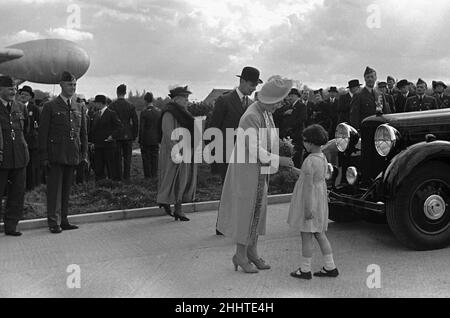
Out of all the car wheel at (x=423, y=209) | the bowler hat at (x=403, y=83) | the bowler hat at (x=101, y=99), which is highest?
the bowler hat at (x=403, y=83)

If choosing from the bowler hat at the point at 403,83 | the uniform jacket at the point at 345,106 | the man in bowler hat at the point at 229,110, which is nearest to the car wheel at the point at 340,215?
the man in bowler hat at the point at 229,110

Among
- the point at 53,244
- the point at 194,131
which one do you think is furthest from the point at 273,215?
the point at 53,244

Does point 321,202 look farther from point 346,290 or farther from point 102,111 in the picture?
point 102,111

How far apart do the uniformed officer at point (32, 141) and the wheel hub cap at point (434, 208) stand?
262 inches

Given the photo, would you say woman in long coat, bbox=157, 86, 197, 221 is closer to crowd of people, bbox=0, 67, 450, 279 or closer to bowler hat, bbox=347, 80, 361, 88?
crowd of people, bbox=0, 67, 450, 279

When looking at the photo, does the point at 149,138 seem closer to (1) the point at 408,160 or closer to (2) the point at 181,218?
(2) the point at 181,218

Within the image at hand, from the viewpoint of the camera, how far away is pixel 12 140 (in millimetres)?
6613

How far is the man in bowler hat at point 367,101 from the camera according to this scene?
8656 millimetres

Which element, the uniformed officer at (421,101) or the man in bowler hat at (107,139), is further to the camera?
the man in bowler hat at (107,139)

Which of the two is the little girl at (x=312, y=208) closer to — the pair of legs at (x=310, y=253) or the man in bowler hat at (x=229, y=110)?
the pair of legs at (x=310, y=253)

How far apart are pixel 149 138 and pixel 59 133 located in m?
4.01

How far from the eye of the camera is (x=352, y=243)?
6.05 meters

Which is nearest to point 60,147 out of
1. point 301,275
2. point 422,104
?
point 301,275

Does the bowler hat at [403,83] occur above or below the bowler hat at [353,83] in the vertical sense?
above
